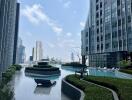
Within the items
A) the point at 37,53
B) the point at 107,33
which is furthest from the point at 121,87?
the point at 37,53

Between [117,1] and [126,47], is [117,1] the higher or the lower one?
the higher one

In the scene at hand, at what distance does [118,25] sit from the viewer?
61594 millimetres

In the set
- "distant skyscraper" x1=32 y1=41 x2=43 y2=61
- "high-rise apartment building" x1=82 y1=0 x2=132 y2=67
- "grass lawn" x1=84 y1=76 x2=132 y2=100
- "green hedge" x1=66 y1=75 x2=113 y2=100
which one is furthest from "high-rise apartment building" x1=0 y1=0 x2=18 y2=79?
"distant skyscraper" x1=32 y1=41 x2=43 y2=61

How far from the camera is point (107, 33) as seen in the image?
66812 millimetres

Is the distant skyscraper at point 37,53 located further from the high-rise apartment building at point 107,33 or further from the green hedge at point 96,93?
the green hedge at point 96,93

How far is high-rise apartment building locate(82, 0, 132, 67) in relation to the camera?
5897 cm

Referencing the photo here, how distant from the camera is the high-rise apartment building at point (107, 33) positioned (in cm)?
5897

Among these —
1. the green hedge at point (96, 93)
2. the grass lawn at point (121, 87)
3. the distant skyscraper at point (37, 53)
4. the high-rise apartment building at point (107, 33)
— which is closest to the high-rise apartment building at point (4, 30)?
the green hedge at point (96, 93)

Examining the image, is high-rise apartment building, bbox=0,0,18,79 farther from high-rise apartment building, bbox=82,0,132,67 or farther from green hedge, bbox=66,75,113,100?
high-rise apartment building, bbox=82,0,132,67

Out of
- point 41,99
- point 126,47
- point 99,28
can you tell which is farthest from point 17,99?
point 99,28

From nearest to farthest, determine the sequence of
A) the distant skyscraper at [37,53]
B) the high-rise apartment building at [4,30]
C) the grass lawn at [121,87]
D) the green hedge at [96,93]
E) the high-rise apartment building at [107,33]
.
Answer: the green hedge at [96,93]
the grass lawn at [121,87]
the high-rise apartment building at [4,30]
the high-rise apartment building at [107,33]
the distant skyscraper at [37,53]

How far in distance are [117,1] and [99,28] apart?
12265 mm

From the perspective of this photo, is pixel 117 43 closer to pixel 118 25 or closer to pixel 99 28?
pixel 118 25

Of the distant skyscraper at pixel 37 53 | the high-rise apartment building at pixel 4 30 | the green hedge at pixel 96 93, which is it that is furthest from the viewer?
the distant skyscraper at pixel 37 53
